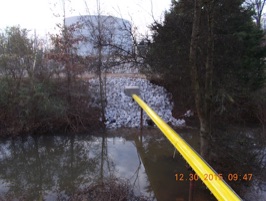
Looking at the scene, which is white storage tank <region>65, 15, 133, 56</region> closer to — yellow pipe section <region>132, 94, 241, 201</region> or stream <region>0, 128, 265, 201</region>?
stream <region>0, 128, 265, 201</region>

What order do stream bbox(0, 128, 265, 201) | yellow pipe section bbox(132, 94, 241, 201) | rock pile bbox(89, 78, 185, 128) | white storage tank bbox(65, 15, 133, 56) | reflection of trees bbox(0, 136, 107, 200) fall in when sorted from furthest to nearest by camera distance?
rock pile bbox(89, 78, 185, 128)
white storage tank bbox(65, 15, 133, 56)
reflection of trees bbox(0, 136, 107, 200)
stream bbox(0, 128, 265, 201)
yellow pipe section bbox(132, 94, 241, 201)

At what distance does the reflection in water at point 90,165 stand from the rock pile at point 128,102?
2.42ft

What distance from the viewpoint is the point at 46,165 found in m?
6.78

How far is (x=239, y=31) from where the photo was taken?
9.36 m

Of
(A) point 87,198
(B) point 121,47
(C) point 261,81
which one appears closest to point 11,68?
(B) point 121,47

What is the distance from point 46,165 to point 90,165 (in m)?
1.15

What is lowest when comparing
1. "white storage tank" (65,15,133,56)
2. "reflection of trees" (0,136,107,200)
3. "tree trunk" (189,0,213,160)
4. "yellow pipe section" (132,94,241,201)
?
"reflection of trees" (0,136,107,200)

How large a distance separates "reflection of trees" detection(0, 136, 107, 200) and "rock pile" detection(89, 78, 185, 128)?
1.76 m

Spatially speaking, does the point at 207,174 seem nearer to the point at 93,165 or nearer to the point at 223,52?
the point at 93,165

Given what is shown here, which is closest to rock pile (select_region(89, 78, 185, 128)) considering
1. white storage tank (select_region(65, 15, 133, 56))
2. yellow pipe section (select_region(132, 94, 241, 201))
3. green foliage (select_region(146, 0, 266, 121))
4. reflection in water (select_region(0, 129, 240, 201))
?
green foliage (select_region(146, 0, 266, 121))

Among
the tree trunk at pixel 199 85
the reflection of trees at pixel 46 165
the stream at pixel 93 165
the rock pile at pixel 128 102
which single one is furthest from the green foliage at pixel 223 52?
the reflection of trees at pixel 46 165

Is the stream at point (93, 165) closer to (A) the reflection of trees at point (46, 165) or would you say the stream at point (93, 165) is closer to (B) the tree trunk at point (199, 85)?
(A) the reflection of trees at point (46, 165)

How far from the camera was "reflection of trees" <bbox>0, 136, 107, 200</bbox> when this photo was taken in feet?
18.2

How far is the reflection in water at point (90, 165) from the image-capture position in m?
5.27
